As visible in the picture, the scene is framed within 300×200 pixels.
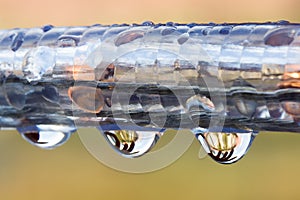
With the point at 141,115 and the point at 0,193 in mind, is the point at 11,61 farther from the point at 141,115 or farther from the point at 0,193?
the point at 0,193

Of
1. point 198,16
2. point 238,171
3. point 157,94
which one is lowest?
point 157,94

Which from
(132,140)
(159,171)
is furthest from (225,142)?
(159,171)

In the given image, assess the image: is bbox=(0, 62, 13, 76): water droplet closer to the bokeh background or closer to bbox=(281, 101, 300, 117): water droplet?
bbox=(281, 101, 300, 117): water droplet

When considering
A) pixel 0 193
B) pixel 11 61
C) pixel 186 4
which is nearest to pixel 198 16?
pixel 186 4

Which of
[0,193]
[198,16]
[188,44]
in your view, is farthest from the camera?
[0,193]

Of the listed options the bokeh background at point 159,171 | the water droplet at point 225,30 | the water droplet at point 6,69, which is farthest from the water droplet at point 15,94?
the bokeh background at point 159,171

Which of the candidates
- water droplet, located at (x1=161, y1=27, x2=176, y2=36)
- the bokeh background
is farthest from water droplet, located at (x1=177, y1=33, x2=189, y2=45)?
the bokeh background
